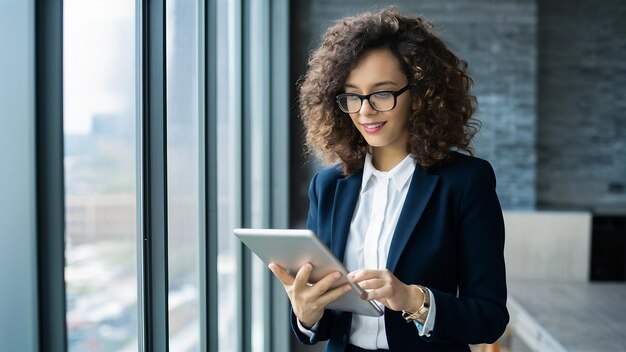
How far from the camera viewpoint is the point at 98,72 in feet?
5.02

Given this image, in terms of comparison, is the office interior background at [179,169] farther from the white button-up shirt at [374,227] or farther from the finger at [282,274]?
the white button-up shirt at [374,227]

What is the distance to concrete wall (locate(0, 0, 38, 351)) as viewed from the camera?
1104 millimetres

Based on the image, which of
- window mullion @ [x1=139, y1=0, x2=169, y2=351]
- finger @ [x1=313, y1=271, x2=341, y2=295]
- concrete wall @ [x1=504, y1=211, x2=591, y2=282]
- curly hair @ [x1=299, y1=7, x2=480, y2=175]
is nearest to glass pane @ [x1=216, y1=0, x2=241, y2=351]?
window mullion @ [x1=139, y1=0, x2=169, y2=351]

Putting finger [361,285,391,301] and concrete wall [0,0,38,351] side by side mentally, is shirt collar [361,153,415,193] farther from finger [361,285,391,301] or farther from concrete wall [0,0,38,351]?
concrete wall [0,0,38,351]

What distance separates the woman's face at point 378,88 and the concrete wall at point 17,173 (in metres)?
0.61

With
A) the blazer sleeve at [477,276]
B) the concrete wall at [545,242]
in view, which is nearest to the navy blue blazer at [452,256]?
the blazer sleeve at [477,276]

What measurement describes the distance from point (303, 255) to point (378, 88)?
15.6 inches

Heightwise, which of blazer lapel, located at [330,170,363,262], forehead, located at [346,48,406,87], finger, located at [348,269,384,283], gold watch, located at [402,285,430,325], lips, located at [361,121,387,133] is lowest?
gold watch, located at [402,285,430,325]

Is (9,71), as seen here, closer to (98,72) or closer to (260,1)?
(98,72)

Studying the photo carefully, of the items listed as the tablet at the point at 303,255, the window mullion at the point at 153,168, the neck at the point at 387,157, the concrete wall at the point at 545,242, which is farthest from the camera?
the concrete wall at the point at 545,242

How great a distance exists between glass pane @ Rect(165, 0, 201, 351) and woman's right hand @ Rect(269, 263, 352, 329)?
0.86 metres

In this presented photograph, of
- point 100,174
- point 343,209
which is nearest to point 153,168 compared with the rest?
point 100,174

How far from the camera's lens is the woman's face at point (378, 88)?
1305 mm

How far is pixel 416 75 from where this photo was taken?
4.30 feet
